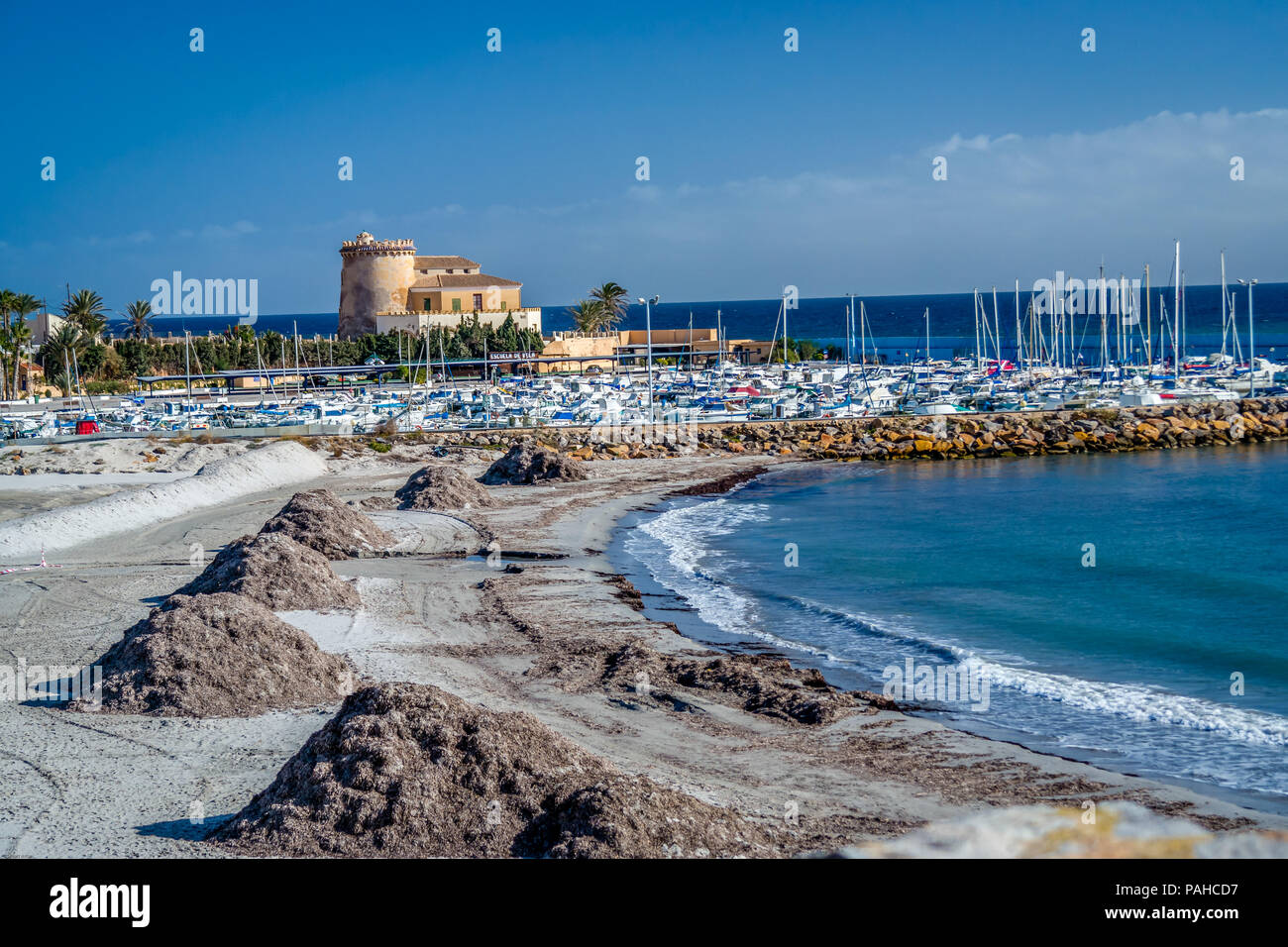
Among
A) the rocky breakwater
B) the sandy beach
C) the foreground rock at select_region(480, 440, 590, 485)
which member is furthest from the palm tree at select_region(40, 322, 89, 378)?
the sandy beach

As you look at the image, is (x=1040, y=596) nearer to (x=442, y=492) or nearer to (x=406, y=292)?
(x=442, y=492)

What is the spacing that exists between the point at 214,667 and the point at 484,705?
9.33ft

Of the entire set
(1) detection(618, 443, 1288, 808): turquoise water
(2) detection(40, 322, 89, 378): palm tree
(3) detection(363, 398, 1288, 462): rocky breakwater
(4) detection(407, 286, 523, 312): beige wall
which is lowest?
(1) detection(618, 443, 1288, 808): turquoise water

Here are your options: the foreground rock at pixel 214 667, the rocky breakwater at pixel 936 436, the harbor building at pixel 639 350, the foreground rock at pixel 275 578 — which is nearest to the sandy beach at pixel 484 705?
the foreground rock at pixel 214 667

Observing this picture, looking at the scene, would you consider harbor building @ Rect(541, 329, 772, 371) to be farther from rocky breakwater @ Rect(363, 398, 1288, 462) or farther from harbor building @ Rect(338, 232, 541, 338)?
rocky breakwater @ Rect(363, 398, 1288, 462)

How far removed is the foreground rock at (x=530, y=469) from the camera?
35.6 m

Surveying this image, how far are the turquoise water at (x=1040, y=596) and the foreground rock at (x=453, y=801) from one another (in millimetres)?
5756

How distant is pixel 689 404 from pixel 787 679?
40.2 meters

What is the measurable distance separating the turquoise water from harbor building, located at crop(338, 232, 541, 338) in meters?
47.0

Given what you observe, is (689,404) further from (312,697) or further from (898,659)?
(312,697)

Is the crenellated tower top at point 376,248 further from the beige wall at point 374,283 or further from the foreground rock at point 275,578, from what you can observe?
the foreground rock at point 275,578

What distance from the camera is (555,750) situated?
8.73 meters

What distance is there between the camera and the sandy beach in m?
8.91
